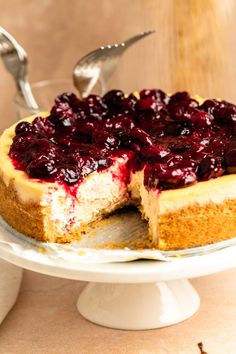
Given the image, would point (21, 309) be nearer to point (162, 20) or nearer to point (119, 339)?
point (119, 339)

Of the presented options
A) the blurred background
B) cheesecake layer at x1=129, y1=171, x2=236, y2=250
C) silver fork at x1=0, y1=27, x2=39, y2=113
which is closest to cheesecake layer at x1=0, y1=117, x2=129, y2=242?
cheesecake layer at x1=129, y1=171, x2=236, y2=250

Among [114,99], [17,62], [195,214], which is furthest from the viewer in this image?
[17,62]

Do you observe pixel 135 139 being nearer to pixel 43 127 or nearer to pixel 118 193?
pixel 118 193

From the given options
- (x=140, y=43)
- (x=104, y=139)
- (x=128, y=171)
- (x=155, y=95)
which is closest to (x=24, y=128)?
(x=104, y=139)

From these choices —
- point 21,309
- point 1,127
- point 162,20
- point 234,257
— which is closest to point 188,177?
point 234,257

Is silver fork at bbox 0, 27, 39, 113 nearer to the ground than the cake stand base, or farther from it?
farther from it

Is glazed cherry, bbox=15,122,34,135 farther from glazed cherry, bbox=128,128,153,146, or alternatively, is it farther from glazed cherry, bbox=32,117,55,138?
glazed cherry, bbox=128,128,153,146

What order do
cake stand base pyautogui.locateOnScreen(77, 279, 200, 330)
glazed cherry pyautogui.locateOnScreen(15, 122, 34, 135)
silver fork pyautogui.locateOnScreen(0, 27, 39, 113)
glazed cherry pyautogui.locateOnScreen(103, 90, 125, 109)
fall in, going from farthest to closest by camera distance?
1. silver fork pyautogui.locateOnScreen(0, 27, 39, 113)
2. glazed cherry pyautogui.locateOnScreen(103, 90, 125, 109)
3. glazed cherry pyautogui.locateOnScreen(15, 122, 34, 135)
4. cake stand base pyautogui.locateOnScreen(77, 279, 200, 330)
